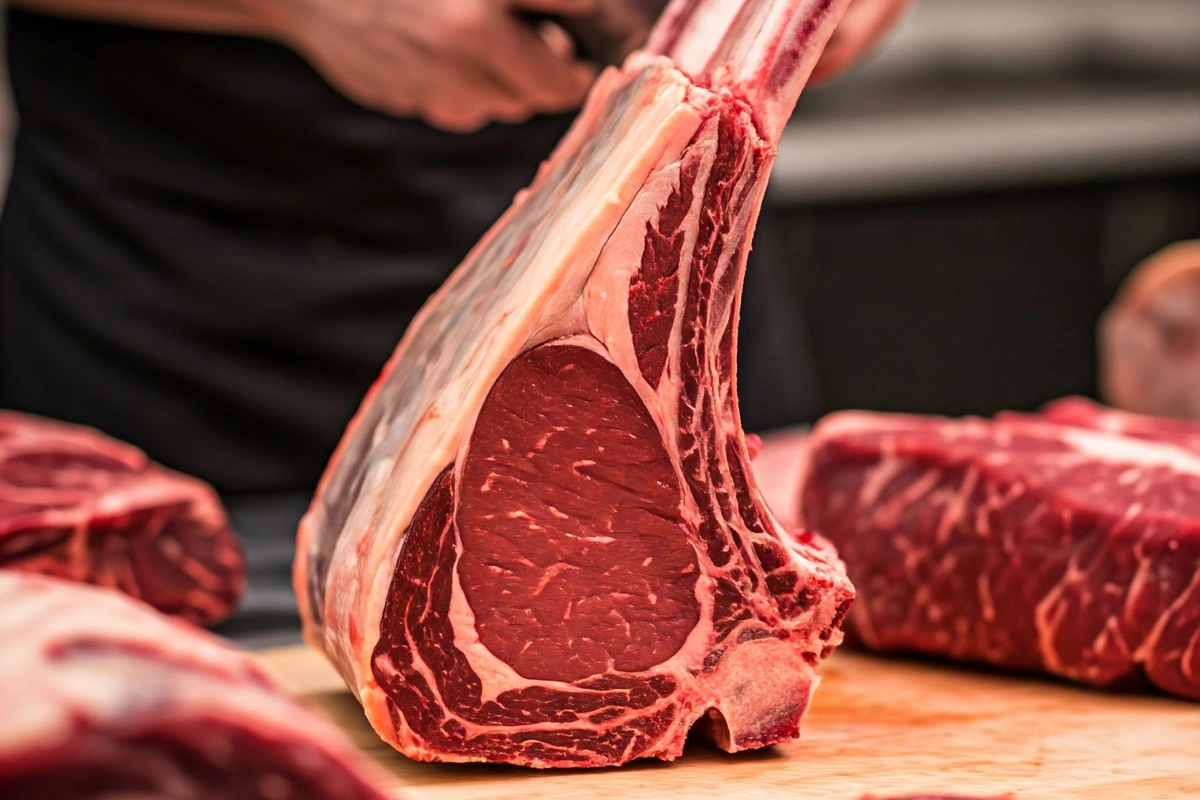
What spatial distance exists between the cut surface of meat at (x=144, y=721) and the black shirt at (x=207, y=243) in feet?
9.08

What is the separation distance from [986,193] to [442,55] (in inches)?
225

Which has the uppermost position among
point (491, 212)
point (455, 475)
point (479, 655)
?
point (491, 212)

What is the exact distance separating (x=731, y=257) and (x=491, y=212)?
230 centimetres

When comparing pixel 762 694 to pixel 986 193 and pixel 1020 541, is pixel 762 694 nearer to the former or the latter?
pixel 1020 541

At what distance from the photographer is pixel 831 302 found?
26.0 ft

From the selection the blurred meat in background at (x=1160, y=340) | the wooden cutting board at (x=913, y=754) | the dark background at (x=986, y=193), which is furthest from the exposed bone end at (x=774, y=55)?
the dark background at (x=986, y=193)

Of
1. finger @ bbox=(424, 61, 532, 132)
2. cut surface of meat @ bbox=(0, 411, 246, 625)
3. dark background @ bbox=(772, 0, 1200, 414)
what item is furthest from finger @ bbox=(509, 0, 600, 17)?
dark background @ bbox=(772, 0, 1200, 414)

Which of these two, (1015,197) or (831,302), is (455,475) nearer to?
(831,302)

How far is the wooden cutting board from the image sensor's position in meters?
1.86

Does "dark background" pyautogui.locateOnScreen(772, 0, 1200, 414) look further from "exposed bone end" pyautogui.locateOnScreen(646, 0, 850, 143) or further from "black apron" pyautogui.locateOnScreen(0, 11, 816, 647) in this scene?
Answer: "exposed bone end" pyautogui.locateOnScreen(646, 0, 850, 143)

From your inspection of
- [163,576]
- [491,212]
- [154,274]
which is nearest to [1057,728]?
[163,576]

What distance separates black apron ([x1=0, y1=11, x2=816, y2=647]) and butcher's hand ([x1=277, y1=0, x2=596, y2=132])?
433 mm

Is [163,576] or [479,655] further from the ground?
[479,655]

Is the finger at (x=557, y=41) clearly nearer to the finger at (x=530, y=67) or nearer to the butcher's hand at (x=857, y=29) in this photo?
the finger at (x=530, y=67)
